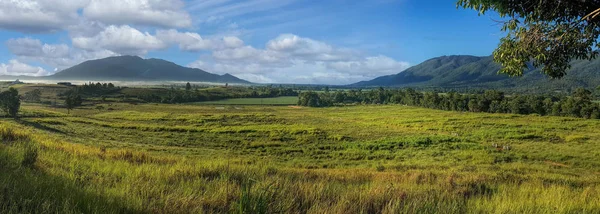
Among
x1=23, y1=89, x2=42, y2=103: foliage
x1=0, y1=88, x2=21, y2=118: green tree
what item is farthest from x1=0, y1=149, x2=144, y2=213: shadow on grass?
x1=23, y1=89, x2=42, y2=103: foliage

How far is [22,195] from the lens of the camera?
313 centimetres

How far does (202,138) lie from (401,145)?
Answer: 28.4 m

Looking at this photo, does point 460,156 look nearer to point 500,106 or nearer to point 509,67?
point 509,67

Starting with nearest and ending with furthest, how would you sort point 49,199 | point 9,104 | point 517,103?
point 49,199 → point 9,104 → point 517,103

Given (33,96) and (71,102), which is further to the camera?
(33,96)

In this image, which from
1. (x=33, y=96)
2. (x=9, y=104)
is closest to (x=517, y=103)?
(x=9, y=104)

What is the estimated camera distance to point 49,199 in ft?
10.2

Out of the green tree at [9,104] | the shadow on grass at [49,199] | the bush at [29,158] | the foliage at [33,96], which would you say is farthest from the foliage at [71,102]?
the shadow on grass at [49,199]

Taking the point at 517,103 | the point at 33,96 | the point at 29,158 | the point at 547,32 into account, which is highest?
the point at 547,32

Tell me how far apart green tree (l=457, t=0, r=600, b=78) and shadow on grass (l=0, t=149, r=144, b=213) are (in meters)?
7.53

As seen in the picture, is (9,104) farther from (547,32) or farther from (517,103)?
(517,103)

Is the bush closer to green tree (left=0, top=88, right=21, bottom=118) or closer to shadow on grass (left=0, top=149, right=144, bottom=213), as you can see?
shadow on grass (left=0, top=149, right=144, bottom=213)

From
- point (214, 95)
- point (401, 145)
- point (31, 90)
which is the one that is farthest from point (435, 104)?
point (31, 90)

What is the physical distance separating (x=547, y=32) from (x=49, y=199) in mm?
9332
